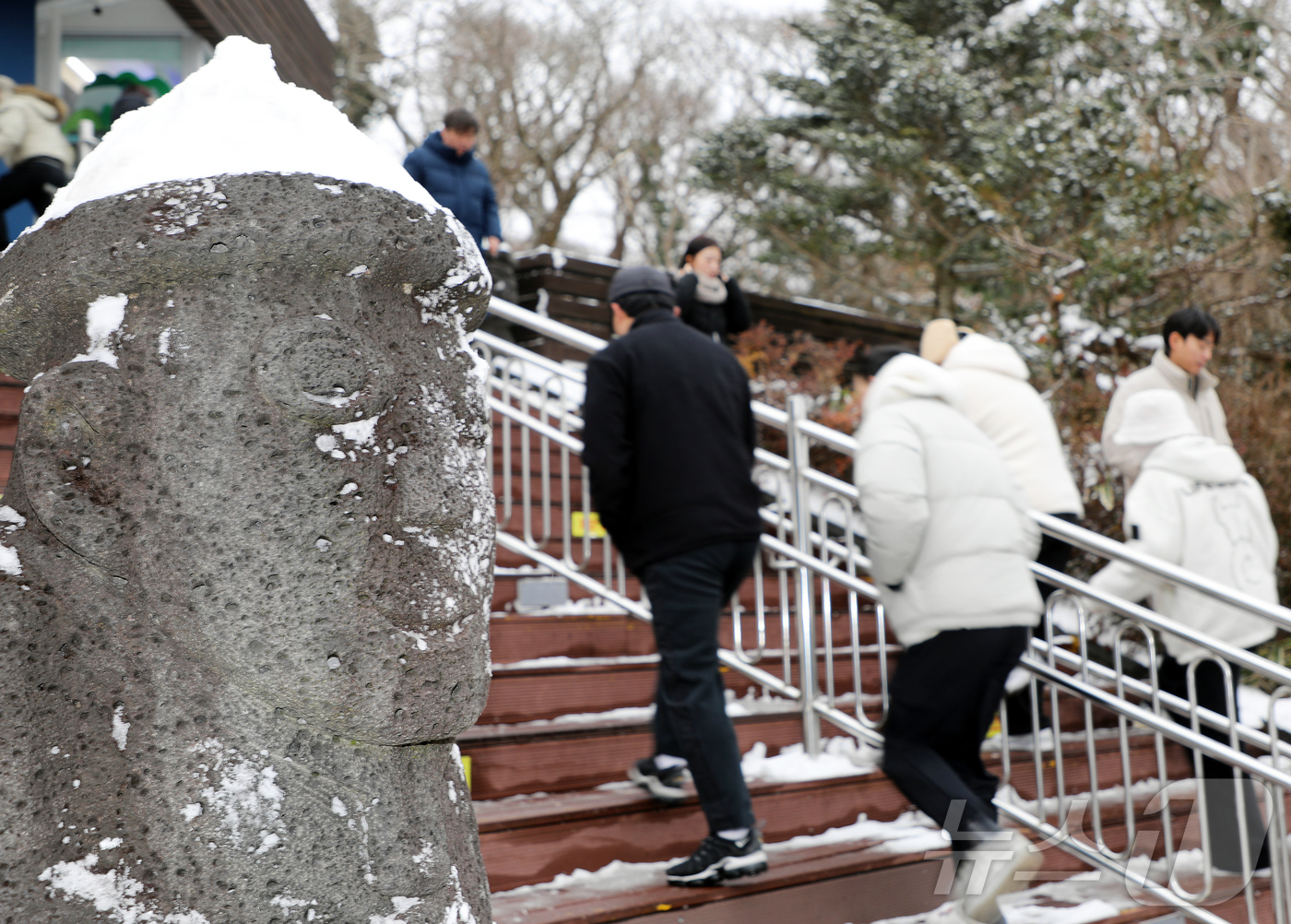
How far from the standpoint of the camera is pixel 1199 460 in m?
3.90

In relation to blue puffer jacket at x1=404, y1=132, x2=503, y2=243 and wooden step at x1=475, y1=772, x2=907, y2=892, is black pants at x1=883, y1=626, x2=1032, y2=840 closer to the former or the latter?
wooden step at x1=475, y1=772, x2=907, y2=892

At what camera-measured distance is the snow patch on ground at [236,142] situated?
1468 millimetres

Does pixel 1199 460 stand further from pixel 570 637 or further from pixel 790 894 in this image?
pixel 570 637

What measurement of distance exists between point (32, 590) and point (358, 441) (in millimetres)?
436

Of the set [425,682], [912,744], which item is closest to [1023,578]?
[912,744]

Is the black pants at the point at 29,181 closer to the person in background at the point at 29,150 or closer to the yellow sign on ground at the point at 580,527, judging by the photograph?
the person in background at the point at 29,150

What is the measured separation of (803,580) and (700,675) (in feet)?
3.80

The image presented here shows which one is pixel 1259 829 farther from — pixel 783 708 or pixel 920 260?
pixel 920 260

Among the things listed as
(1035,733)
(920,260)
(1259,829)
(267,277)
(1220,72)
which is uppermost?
(1220,72)

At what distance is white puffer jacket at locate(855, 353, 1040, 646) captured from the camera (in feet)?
9.66

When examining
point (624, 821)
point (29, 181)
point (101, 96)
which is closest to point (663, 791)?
point (624, 821)

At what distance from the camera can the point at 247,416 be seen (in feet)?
4.58

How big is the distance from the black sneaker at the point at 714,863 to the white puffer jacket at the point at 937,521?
0.71 meters

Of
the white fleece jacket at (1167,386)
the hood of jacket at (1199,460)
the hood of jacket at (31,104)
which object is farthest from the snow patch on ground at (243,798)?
the hood of jacket at (31,104)
